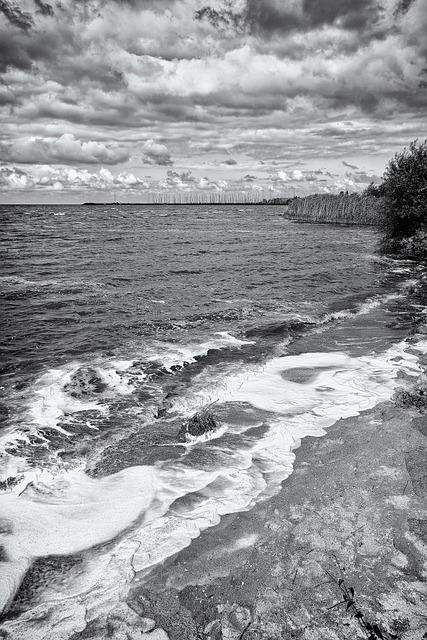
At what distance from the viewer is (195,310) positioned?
19.6 metres

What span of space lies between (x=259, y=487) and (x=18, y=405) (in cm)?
698

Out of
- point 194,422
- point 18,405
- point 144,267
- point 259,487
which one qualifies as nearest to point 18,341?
point 18,405

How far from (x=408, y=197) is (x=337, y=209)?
4604 centimetres

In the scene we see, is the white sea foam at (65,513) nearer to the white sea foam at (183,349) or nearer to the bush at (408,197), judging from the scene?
the white sea foam at (183,349)

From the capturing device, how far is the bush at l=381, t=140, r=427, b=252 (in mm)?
35031

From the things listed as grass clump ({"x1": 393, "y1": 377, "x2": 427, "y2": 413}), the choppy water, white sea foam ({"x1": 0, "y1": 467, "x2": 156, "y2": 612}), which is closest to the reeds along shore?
the choppy water

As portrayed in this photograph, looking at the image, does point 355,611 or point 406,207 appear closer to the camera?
point 355,611

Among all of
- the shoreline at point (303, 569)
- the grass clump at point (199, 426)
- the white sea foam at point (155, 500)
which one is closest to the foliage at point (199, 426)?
the grass clump at point (199, 426)

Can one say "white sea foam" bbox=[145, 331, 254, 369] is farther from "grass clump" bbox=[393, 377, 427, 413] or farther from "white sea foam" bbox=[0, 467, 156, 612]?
"grass clump" bbox=[393, 377, 427, 413]

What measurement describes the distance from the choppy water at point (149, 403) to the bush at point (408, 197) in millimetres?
13672

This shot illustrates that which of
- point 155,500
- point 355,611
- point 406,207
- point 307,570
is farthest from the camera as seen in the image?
point 406,207

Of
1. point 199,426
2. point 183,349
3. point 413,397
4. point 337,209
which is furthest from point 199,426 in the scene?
point 337,209

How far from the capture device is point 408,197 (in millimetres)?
36062

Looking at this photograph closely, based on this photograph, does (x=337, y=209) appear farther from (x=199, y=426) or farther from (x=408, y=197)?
(x=199, y=426)
